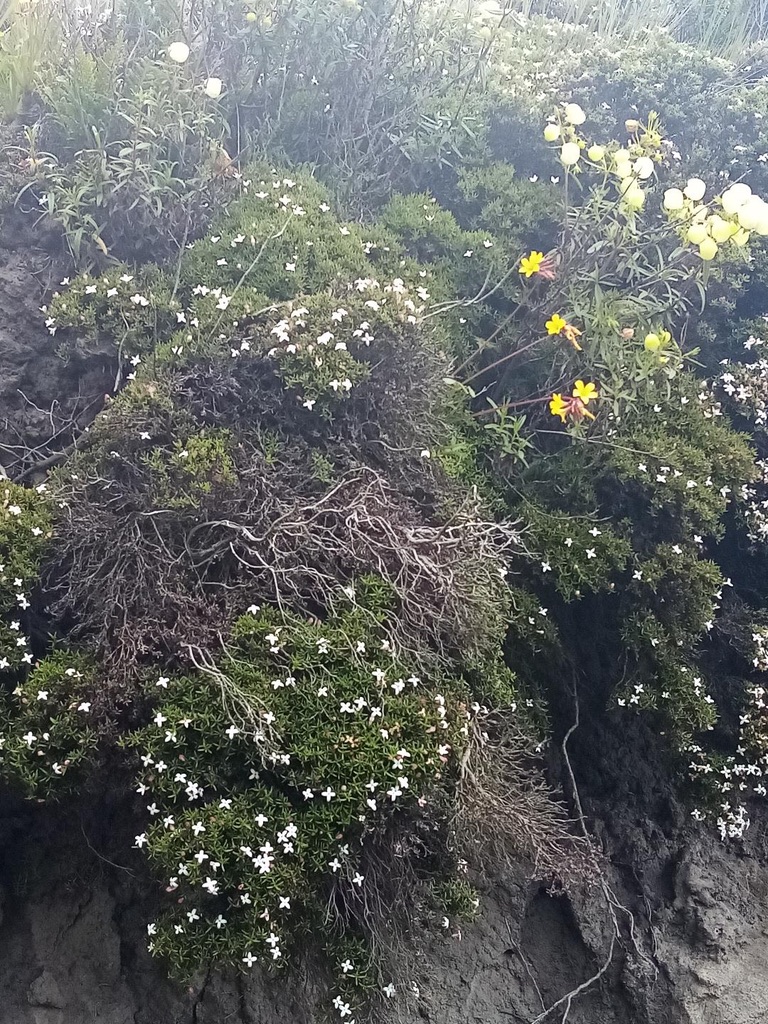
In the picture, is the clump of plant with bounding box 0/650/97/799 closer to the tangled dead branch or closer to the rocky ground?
the rocky ground

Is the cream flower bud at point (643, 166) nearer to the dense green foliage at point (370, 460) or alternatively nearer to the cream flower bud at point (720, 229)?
the dense green foliage at point (370, 460)

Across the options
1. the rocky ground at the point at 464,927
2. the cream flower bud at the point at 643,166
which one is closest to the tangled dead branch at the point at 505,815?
the rocky ground at the point at 464,927

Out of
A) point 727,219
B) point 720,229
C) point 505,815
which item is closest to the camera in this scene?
point 505,815

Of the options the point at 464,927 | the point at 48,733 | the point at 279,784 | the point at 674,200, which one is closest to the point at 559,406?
the point at 674,200

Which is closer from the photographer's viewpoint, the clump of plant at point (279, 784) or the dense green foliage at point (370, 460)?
the clump of plant at point (279, 784)

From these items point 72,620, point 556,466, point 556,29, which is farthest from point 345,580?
point 556,29

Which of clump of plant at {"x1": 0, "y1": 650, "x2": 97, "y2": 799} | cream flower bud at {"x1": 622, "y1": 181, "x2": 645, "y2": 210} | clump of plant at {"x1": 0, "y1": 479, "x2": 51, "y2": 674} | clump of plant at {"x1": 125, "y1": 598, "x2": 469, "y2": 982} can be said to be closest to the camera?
clump of plant at {"x1": 125, "y1": 598, "x2": 469, "y2": 982}

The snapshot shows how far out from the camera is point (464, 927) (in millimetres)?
3250

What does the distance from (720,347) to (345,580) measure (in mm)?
2686

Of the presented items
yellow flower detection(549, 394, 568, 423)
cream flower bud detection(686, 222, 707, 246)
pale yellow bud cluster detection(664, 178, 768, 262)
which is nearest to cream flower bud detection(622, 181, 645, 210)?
pale yellow bud cluster detection(664, 178, 768, 262)

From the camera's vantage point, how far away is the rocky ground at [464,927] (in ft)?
9.62

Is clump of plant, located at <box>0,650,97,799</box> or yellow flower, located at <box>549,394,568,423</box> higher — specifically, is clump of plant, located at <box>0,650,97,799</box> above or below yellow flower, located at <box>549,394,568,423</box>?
below

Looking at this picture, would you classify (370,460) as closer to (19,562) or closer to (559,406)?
(559,406)

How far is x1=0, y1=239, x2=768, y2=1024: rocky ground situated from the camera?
293cm
